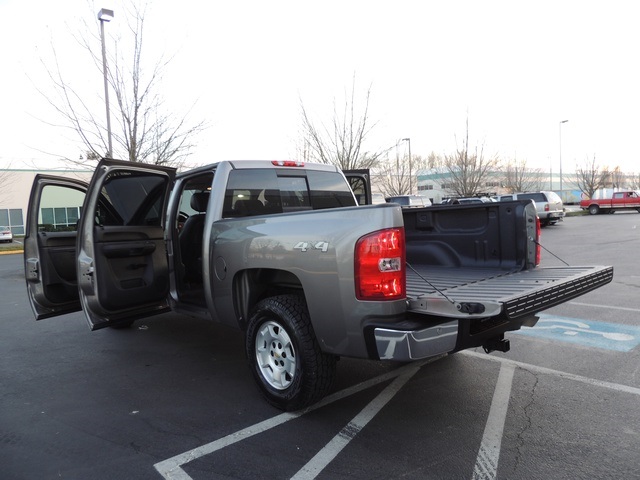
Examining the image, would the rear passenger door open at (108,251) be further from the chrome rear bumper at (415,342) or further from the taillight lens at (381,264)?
the chrome rear bumper at (415,342)

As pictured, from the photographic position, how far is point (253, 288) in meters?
4.09

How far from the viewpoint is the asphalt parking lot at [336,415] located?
2.94m

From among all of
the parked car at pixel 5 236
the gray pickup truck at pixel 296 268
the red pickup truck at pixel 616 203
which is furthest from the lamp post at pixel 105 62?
the red pickup truck at pixel 616 203

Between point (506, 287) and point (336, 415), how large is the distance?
1645 millimetres

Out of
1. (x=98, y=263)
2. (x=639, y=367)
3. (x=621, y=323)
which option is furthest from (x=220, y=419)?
(x=621, y=323)

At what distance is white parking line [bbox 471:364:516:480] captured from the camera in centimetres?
282

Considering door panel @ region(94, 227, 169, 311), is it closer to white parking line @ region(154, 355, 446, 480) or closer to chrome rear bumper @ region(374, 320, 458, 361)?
white parking line @ region(154, 355, 446, 480)

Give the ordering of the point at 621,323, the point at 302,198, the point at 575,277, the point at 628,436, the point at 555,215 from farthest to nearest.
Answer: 1. the point at 555,215
2. the point at 621,323
3. the point at 302,198
4. the point at 575,277
5. the point at 628,436

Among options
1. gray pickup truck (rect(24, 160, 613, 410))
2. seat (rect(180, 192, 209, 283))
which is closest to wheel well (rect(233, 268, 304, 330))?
gray pickup truck (rect(24, 160, 613, 410))

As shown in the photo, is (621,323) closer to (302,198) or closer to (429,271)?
(429,271)

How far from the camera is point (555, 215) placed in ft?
81.9

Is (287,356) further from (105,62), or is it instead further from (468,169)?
(468,169)

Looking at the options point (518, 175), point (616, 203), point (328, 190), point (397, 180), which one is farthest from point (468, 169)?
point (328, 190)

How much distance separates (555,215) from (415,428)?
979 inches
